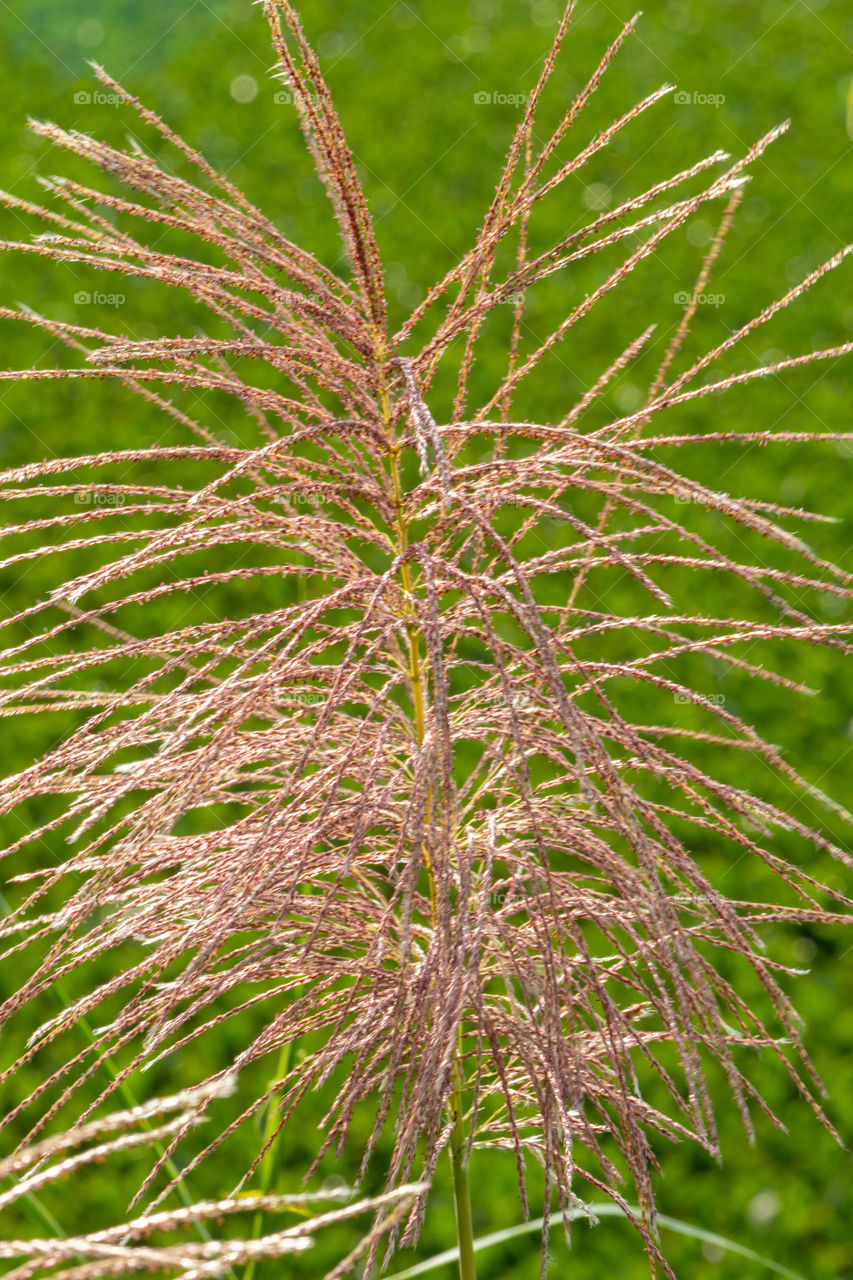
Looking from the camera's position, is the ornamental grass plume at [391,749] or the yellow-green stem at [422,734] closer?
the ornamental grass plume at [391,749]

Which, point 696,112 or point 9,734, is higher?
point 696,112

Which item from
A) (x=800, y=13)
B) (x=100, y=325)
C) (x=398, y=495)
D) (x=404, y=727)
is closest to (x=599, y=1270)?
(x=404, y=727)

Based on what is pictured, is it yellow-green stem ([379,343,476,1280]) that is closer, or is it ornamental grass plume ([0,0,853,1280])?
ornamental grass plume ([0,0,853,1280])

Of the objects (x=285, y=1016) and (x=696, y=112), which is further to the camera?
(x=696, y=112)

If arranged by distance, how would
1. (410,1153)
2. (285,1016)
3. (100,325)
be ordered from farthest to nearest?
(100,325)
(285,1016)
(410,1153)

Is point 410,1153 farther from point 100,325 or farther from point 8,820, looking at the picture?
point 100,325

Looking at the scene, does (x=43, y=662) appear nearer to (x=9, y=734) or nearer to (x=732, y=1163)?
(x=732, y=1163)

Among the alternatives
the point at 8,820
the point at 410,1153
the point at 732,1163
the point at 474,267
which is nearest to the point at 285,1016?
the point at 410,1153

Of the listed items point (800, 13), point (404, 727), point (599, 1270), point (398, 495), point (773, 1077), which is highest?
point (800, 13)

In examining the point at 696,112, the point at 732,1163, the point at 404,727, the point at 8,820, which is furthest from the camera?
the point at 696,112
